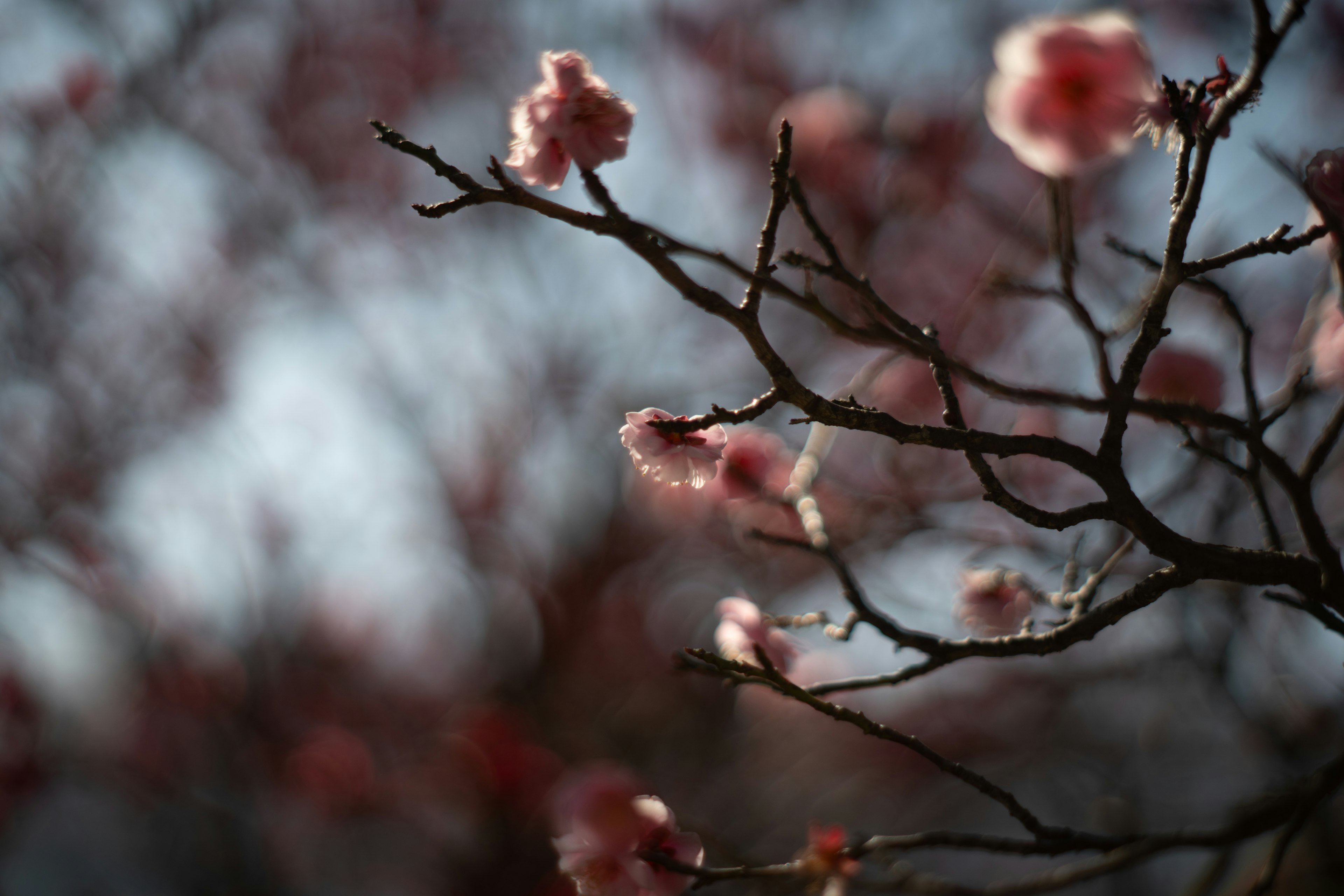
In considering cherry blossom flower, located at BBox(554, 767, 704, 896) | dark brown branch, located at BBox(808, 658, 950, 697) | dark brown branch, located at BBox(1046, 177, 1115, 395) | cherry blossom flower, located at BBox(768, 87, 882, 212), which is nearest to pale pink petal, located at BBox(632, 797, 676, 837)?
cherry blossom flower, located at BBox(554, 767, 704, 896)

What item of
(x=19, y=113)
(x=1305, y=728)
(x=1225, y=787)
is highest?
(x=19, y=113)

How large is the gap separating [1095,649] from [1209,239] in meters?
1.93

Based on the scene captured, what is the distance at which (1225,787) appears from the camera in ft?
20.2

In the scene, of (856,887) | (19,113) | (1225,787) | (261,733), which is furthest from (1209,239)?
(1225,787)

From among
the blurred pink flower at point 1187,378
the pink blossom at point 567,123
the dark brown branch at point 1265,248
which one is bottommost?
the dark brown branch at point 1265,248

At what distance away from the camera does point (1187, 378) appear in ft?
4.89

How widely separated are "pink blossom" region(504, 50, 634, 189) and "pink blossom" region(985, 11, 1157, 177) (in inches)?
17.9

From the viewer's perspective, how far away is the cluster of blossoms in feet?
2.80

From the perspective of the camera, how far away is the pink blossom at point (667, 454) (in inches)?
36.1

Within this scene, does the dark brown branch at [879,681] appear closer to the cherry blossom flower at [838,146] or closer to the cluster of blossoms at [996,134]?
the cluster of blossoms at [996,134]

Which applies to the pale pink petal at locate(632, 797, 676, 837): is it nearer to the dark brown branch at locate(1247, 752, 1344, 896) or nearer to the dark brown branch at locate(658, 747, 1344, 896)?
the dark brown branch at locate(658, 747, 1344, 896)

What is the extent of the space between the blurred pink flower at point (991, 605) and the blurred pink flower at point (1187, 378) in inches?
→ 19.0

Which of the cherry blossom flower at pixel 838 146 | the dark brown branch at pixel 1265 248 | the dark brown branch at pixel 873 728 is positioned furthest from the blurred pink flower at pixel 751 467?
the cherry blossom flower at pixel 838 146

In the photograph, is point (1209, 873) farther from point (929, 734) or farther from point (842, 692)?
point (929, 734)
